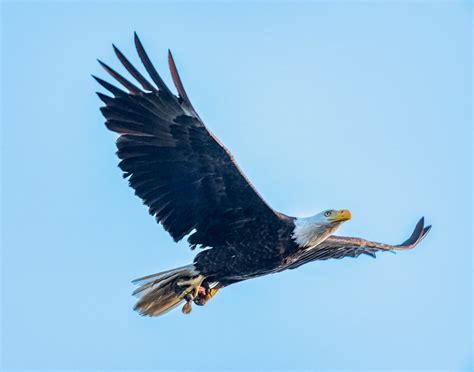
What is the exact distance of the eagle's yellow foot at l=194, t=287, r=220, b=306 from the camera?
1141 centimetres

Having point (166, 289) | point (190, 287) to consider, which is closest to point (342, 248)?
point (190, 287)

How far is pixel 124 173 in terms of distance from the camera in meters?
10.9

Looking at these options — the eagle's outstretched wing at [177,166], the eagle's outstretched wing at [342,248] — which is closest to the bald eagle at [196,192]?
the eagle's outstretched wing at [177,166]

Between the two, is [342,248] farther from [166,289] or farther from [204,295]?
[166,289]

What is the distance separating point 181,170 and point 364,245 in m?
2.76

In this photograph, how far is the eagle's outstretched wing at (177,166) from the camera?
1066cm

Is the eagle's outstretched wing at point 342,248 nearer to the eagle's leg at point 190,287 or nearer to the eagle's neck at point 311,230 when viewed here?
the eagle's neck at point 311,230

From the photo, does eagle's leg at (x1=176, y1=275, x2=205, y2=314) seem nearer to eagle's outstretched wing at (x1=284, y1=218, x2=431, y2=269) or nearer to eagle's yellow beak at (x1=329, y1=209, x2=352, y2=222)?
eagle's outstretched wing at (x1=284, y1=218, x2=431, y2=269)

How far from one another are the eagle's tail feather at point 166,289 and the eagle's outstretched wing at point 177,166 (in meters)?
0.52

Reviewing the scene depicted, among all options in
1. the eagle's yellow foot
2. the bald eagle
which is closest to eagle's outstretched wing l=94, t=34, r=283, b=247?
the bald eagle

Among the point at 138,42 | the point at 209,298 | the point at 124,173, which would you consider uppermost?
the point at 138,42

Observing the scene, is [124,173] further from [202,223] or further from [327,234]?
[327,234]

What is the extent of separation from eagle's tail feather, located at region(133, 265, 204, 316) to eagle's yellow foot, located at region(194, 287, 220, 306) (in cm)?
8

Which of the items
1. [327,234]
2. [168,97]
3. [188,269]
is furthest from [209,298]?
[168,97]
